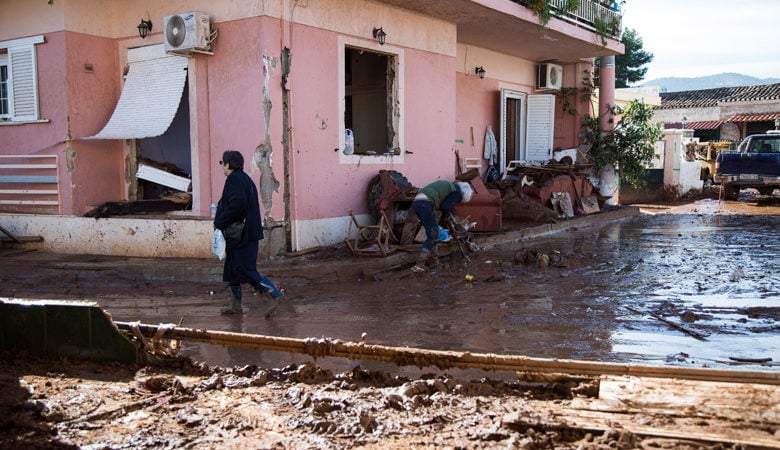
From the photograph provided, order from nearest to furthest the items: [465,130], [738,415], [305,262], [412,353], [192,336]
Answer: [738,415]
[412,353]
[192,336]
[305,262]
[465,130]

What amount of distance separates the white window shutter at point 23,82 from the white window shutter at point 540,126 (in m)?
11.0

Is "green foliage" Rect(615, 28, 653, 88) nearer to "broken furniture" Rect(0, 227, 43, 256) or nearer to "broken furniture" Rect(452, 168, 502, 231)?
"broken furniture" Rect(452, 168, 502, 231)

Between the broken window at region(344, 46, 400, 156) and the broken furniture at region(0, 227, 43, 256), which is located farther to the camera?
the broken window at region(344, 46, 400, 156)

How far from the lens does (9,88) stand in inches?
430

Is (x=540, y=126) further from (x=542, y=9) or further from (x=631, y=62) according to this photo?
(x=631, y=62)

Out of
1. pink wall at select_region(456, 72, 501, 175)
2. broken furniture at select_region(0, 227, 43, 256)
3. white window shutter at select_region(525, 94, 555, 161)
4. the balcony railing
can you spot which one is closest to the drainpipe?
the balcony railing

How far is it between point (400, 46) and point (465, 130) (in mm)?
4088

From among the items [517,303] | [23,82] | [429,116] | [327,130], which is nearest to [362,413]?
[517,303]

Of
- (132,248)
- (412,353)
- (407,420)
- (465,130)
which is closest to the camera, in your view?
(407,420)

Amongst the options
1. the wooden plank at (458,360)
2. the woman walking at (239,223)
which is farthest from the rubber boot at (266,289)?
the wooden plank at (458,360)

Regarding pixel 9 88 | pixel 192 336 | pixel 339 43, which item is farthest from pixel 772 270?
pixel 9 88

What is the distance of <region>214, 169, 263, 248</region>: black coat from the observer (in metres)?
6.74

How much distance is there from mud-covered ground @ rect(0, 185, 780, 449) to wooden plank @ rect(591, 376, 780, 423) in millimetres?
11

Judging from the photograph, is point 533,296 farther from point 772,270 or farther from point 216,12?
point 216,12
